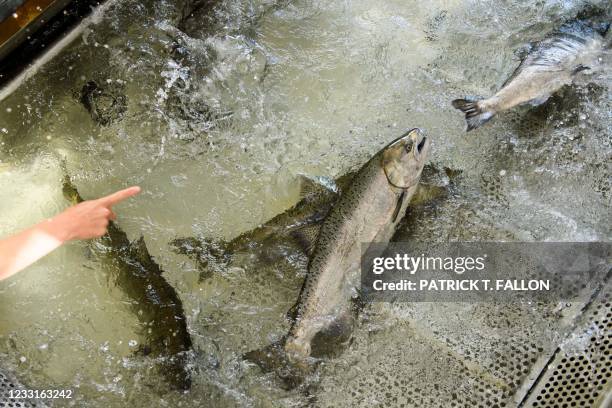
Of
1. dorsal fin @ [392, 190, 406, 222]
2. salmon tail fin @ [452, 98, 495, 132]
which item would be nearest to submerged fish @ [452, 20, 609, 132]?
salmon tail fin @ [452, 98, 495, 132]

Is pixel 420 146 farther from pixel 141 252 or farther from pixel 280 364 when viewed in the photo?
pixel 141 252

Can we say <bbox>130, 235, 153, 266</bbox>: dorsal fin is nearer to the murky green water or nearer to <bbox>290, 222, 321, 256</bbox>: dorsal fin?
the murky green water

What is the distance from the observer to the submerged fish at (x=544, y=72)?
2598 mm

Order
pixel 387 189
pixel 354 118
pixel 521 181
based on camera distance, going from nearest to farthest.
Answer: pixel 387 189, pixel 521 181, pixel 354 118

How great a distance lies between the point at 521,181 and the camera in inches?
102

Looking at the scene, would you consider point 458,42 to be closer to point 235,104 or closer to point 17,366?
point 235,104

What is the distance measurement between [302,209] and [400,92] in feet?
2.70

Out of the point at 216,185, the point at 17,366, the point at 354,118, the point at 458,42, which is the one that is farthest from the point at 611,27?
the point at 17,366

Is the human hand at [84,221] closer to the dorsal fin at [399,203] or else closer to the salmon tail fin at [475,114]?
the dorsal fin at [399,203]

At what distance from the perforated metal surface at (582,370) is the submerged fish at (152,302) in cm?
156

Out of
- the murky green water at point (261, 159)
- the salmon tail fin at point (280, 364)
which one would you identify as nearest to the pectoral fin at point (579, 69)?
the murky green water at point (261, 159)

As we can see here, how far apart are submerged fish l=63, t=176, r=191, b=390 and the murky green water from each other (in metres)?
0.05

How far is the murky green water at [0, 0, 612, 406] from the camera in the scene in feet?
8.02

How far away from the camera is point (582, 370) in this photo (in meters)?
2.34
